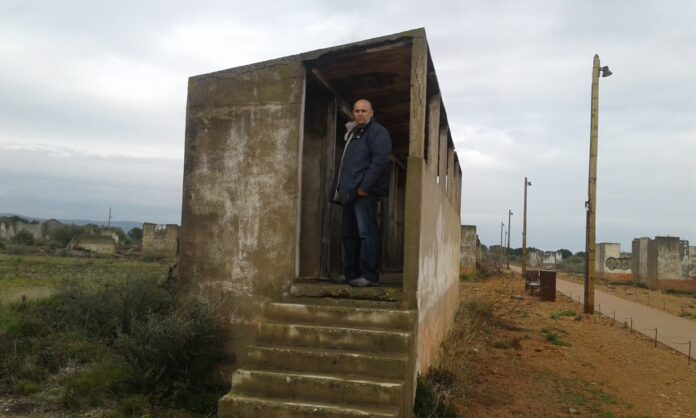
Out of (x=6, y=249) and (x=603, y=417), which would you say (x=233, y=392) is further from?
(x=6, y=249)

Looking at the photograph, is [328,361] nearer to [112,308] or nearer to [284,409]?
[284,409]

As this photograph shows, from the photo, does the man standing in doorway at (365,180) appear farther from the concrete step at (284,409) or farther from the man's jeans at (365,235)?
the concrete step at (284,409)

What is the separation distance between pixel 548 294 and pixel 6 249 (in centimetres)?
2926

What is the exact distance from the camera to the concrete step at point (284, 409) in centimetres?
404

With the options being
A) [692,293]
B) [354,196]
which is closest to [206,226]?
[354,196]

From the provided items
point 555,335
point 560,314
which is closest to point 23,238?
point 560,314

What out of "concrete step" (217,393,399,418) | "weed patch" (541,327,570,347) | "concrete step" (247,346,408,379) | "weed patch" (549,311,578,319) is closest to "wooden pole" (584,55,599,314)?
"weed patch" (549,311,578,319)

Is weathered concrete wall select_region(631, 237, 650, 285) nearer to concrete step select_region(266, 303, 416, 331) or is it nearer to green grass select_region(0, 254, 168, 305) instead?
green grass select_region(0, 254, 168, 305)

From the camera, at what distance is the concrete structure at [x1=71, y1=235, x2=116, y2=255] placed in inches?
1247

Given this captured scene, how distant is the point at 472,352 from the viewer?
854 cm

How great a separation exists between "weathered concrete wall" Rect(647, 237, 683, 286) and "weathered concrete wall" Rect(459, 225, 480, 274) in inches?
323

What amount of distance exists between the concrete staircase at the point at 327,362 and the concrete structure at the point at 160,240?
2571 centimetres

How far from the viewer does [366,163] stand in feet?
18.0

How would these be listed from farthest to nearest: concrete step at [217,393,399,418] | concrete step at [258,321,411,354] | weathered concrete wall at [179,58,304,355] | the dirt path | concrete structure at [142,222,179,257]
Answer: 1. concrete structure at [142,222,179,257]
2. the dirt path
3. weathered concrete wall at [179,58,304,355]
4. concrete step at [258,321,411,354]
5. concrete step at [217,393,399,418]
